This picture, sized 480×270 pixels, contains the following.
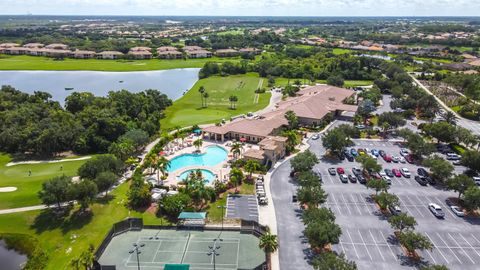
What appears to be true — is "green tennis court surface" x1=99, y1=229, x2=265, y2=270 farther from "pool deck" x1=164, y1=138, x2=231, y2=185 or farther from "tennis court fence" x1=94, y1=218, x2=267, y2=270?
"pool deck" x1=164, y1=138, x2=231, y2=185

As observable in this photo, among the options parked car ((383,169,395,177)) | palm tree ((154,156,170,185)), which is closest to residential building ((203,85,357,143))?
palm tree ((154,156,170,185))

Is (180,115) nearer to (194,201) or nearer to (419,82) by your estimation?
(194,201)

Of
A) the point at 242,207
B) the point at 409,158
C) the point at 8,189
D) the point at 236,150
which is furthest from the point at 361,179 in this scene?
the point at 8,189

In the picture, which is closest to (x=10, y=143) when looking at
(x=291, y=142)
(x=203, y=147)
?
(x=203, y=147)

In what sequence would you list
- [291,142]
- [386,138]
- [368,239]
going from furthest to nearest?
[386,138]
[291,142]
[368,239]

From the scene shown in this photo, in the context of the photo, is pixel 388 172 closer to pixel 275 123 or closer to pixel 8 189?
pixel 275 123

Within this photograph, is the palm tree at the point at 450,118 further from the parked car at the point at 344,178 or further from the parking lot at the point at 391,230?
the parked car at the point at 344,178
